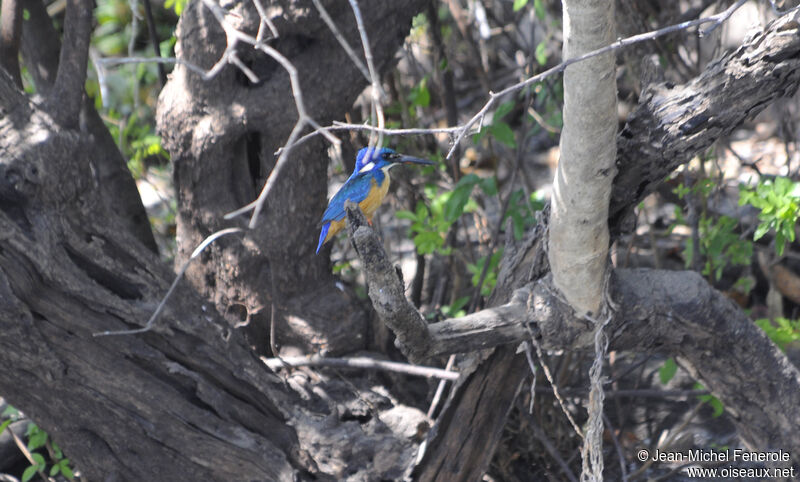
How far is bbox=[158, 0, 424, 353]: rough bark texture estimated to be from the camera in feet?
8.38

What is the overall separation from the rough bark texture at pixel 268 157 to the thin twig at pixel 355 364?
9cm

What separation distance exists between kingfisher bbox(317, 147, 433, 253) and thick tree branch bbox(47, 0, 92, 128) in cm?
82

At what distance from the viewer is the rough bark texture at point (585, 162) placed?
73.0 inches

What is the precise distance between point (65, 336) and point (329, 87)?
1133mm

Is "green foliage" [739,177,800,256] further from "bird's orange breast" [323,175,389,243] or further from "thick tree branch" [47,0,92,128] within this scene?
"thick tree branch" [47,0,92,128]

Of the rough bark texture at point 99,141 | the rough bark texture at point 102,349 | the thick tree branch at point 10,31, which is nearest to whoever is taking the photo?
the rough bark texture at point 102,349

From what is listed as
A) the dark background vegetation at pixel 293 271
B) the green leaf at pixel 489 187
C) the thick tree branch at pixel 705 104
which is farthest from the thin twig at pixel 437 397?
the thick tree branch at pixel 705 104

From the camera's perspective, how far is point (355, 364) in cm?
279

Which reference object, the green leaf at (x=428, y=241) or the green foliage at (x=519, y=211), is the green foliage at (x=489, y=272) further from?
the green leaf at (x=428, y=241)

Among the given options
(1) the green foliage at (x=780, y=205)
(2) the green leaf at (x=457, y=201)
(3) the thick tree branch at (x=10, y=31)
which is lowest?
(3) the thick tree branch at (x=10, y=31)

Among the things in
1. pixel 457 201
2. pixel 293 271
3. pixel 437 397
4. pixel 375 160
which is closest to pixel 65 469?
pixel 293 271

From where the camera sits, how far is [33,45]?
299cm

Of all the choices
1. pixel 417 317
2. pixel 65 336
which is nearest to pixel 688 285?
pixel 417 317

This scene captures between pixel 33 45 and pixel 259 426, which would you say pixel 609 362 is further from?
pixel 33 45
